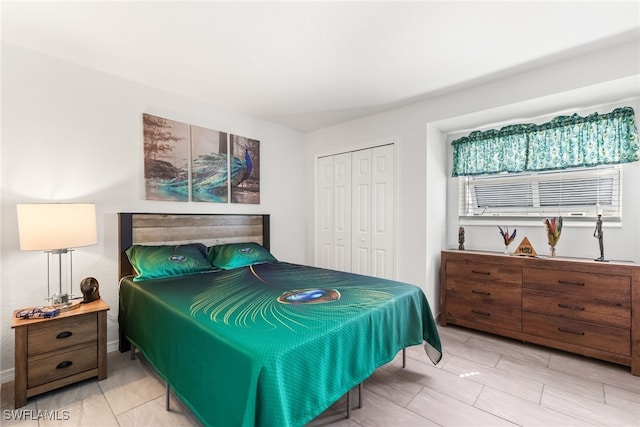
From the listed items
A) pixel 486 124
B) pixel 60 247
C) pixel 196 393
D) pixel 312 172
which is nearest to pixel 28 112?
pixel 60 247

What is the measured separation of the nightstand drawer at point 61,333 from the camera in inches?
73.9

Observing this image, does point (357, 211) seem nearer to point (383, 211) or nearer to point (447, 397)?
point (383, 211)

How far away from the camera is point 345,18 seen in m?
1.84

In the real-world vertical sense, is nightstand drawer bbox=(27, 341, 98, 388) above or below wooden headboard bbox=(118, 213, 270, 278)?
below

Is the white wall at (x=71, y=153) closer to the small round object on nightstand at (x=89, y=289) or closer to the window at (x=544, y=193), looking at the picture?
the small round object on nightstand at (x=89, y=289)

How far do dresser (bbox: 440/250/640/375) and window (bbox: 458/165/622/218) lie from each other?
0.64m

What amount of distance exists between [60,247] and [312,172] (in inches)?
121

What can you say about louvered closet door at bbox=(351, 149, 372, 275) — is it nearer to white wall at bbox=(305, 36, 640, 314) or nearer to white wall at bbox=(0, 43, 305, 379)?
white wall at bbox=(305, 36, 640, 314)

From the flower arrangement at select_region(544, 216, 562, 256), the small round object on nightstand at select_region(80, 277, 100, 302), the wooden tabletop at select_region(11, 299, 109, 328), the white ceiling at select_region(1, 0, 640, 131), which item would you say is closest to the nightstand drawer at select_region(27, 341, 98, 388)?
the wooden tabletop at select_region(11, 299, 109, 328)

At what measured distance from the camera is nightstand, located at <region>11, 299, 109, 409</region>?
183cm

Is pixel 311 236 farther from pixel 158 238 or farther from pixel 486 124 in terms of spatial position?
pixel 486 124

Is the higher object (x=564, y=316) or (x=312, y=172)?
(x=312, y=172)

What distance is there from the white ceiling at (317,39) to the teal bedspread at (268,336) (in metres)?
1.87

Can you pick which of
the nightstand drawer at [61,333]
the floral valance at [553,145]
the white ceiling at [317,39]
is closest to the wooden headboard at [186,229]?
the nightstand drawer at [61,333]
